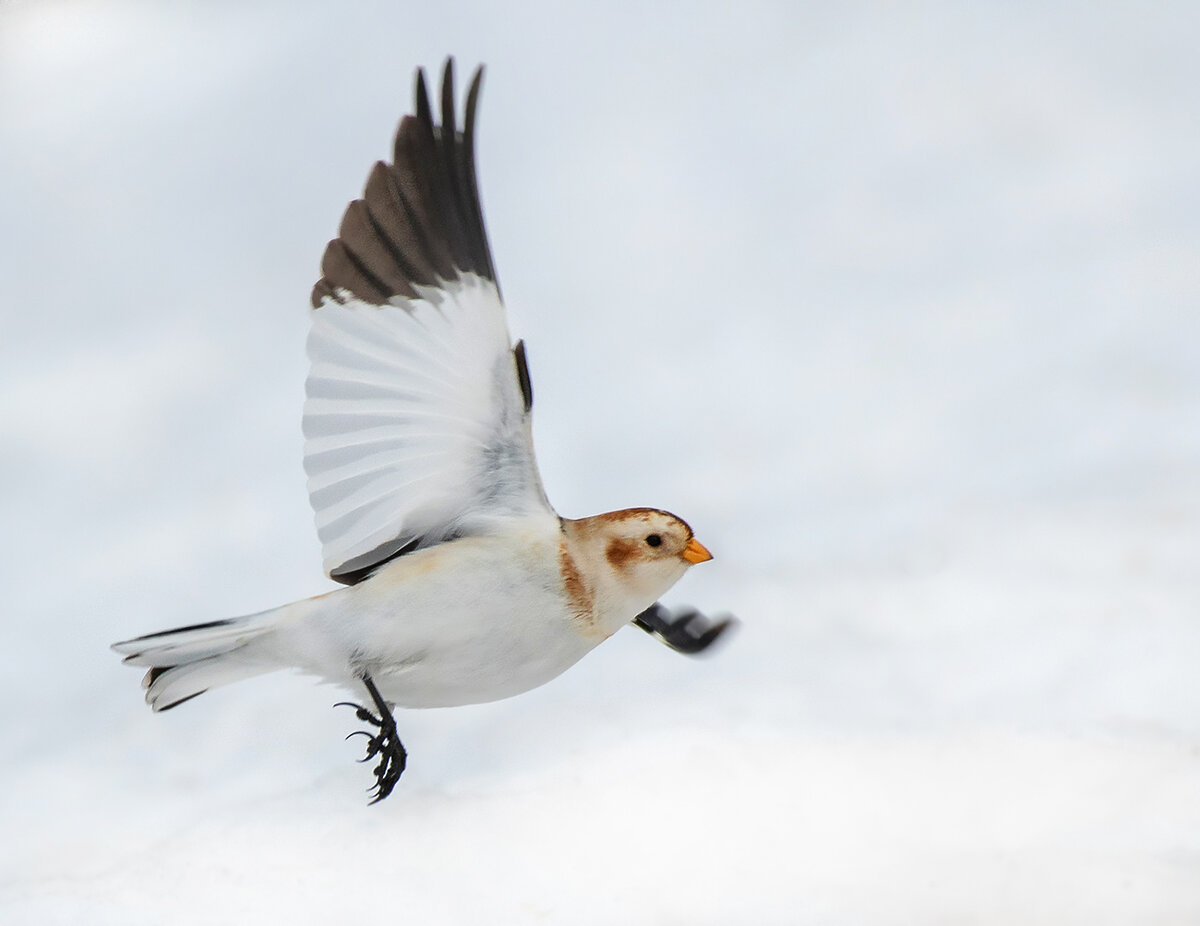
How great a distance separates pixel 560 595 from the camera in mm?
2082

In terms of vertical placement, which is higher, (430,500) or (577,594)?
(430,500)

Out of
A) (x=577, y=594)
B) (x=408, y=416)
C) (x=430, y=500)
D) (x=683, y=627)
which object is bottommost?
(x=683, y=627)

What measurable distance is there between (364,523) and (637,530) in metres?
0.39

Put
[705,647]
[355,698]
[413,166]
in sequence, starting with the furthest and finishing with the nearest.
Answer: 1. [705,647]
2. [355,698]
3. [413,166]

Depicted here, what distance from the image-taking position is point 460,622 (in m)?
2.05

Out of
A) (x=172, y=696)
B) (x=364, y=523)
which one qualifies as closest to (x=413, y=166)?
(x=364, y=523)

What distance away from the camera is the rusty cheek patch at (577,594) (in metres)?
2.09

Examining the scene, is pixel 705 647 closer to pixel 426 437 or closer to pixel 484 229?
pixel 426 437

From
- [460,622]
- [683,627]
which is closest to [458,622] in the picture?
[460,622]

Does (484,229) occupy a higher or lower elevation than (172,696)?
higher

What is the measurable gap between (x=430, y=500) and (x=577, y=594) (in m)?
0.25

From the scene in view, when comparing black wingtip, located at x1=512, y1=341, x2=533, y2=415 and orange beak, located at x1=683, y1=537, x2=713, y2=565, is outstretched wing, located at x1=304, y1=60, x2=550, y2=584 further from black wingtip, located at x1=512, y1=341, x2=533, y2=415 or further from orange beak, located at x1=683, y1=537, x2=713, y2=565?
orange beak, located at x1=683, y1=537, x2=713, y2=565

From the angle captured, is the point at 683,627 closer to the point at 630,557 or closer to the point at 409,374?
the point at 630,557

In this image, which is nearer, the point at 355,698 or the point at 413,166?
the point at 413,166
